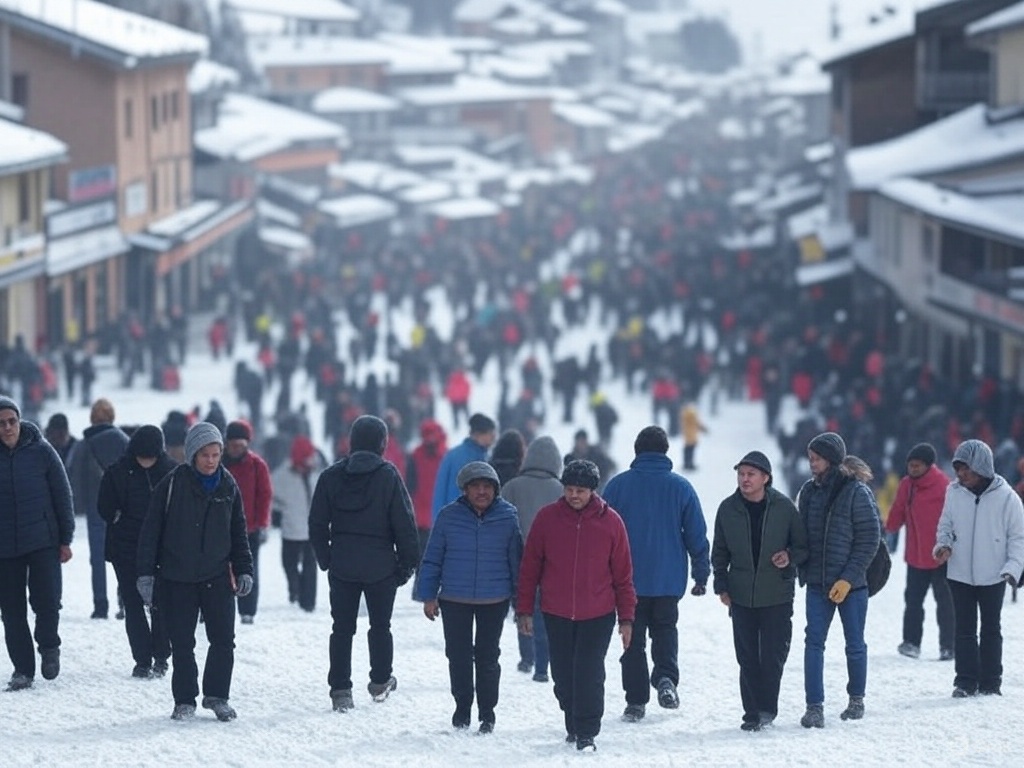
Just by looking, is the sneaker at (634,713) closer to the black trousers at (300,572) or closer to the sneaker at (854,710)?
the sneaker at (854,710)

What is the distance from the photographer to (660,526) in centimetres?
900

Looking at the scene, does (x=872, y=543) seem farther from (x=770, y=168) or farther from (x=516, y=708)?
(x=770, y=168)

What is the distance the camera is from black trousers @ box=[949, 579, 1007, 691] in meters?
9.64

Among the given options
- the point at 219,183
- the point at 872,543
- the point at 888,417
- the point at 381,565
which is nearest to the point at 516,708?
the point at 381,565

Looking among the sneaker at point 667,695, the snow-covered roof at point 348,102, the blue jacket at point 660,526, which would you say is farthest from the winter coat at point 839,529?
the snow-covered roof at point 348,102

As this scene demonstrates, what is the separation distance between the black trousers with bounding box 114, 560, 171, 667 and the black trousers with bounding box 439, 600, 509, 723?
143 cm

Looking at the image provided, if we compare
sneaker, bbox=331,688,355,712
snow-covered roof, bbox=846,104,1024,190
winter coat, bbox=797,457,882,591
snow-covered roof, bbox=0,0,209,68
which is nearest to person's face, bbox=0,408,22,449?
sneaker, bbox=331,688,355,712

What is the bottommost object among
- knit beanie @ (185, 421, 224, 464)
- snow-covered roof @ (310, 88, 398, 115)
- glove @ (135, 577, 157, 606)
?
snow-covered roof @ (310, 88, 398, 115)

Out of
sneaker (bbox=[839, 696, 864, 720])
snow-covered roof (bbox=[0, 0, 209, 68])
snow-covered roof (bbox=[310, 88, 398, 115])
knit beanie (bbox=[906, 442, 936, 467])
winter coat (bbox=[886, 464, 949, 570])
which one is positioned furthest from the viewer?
snow-covered roof (bbox=[310, 88, 398, 115])

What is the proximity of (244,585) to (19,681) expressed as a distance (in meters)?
1.25

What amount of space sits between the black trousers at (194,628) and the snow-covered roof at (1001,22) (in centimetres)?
2533

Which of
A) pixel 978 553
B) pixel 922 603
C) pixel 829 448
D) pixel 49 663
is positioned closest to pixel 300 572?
pixel 49 663

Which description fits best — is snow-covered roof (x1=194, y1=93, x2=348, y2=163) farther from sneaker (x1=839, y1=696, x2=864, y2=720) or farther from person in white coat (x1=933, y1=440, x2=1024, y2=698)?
sneaker (x1=839, y1=696, x2=864, y2=720)

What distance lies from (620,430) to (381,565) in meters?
20.0
